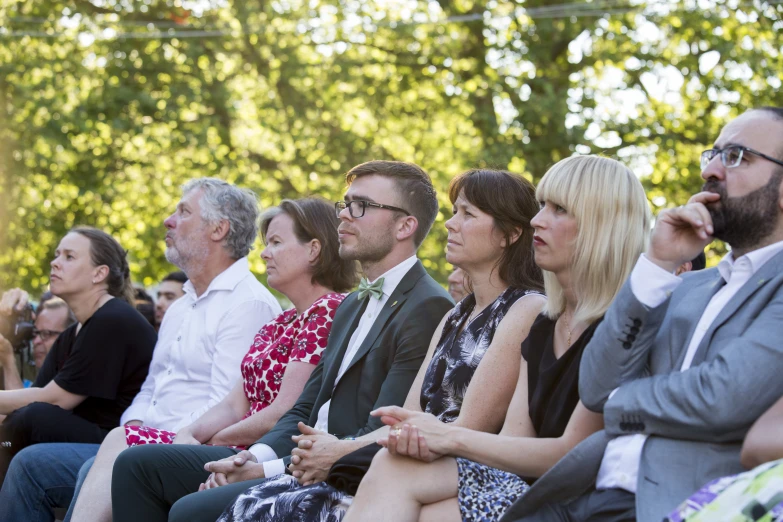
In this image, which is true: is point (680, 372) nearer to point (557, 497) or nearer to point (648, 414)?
point (648, 414)

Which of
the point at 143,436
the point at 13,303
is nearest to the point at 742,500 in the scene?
the point at 143,436

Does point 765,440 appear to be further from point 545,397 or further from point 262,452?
point 262,452

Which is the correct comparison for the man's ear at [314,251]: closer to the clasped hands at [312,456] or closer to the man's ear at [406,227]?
the man's ear at [406,227]

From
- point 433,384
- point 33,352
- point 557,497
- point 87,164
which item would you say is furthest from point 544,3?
point 557,497

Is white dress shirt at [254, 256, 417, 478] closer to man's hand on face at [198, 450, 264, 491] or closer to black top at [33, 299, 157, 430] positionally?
man's hand on face at [198, 450, 264, 491]

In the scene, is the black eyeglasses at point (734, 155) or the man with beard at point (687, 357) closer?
the man with beard at point (687, 357)

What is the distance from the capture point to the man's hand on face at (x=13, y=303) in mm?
6607

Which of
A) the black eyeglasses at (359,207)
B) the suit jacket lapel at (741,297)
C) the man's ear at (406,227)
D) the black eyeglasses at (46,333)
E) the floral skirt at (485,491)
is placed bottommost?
the black eyeglasses at (46,333)

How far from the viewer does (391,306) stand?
4.37 m

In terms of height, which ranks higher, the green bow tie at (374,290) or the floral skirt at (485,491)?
the green bow tie at (374,290)

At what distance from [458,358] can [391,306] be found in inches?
25.9

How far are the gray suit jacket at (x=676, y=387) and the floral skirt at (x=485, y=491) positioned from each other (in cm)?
11

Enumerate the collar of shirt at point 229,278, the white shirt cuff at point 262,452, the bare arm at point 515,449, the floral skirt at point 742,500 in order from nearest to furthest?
1. the floral skirt at point 742,500
2. the bare arm at point 515,449
3. the white shirt cuff at point 262,452
4. the collar of shirt at point 229,278

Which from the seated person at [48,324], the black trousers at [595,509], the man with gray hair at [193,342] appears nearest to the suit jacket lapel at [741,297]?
the black trousers at [595,509]
